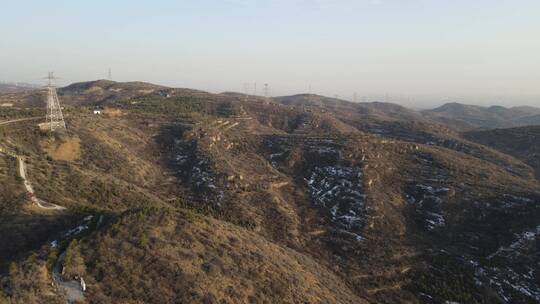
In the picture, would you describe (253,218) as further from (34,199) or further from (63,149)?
(63,149)

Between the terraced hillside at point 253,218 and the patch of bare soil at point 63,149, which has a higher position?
the patch of bare soil at point 63,149


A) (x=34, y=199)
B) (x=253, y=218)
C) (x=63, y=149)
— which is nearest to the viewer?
(x=34, y=199)

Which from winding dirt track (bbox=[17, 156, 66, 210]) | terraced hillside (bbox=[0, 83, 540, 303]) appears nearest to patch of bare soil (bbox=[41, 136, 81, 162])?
terraced hillside (bbox=[0, 83, 540, 303])

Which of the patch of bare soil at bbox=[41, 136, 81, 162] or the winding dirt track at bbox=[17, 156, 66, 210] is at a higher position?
the patch of bare soil at bbox=[41, 136, 81, 162]

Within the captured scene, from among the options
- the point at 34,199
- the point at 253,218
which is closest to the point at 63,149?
the point at 34,199

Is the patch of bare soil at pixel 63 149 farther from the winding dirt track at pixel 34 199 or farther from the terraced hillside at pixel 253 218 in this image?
the winding dirt track at pixel 34 199

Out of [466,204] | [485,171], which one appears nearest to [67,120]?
[466,204]

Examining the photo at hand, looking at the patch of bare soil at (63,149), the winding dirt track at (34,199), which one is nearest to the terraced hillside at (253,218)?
the patch of bare soil at (63,149)

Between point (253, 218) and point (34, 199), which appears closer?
point (34, 199)

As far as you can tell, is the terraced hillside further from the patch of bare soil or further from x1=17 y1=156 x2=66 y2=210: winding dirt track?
x1=17 y1=156 x2=66 y2=210: winding dirt track

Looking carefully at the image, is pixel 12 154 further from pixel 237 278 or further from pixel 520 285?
pixel 520 285
